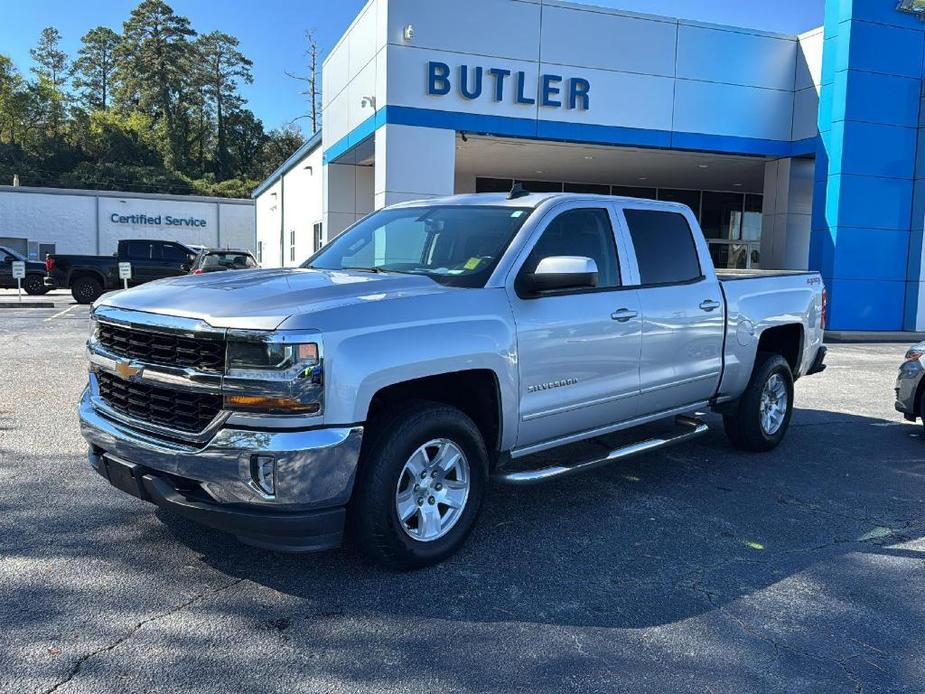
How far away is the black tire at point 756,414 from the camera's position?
21.0 feet

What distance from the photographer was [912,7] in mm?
16969

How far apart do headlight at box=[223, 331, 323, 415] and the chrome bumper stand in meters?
0.12

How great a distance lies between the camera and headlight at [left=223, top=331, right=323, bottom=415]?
11.2ft

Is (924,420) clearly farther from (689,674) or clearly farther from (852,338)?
(852,338)

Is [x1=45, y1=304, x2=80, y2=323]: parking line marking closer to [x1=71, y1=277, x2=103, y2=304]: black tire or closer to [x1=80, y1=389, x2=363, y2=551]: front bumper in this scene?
[x1=71, y1=277, x2=103, y2=304]: black tire

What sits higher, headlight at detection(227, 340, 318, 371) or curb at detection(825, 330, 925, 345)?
headlight at detection(227, 340, 318, 371)

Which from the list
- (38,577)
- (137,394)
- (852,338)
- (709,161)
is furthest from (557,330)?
(709,161)

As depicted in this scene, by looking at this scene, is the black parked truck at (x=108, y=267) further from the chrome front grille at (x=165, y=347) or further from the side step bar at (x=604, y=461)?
the chrome front grille at (x=165, y=347)

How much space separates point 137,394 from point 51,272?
21.0 meters

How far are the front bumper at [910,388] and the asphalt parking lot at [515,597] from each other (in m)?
1.76

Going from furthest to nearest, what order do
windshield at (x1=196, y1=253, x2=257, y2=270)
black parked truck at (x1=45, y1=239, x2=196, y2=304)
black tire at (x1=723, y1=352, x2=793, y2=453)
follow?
1. black parked truck at (x1=45, y1=239, x2=196, y2=304)
2. windshield at (x1=196, y1=253, x2=257, y2=270)
3. black tire at (x1=723, y1=352, x2=793, y2=453)

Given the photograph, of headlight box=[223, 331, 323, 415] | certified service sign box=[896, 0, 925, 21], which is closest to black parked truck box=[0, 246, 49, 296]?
headlight box=[223, 331, 323, 415]

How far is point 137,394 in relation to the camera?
153 inches

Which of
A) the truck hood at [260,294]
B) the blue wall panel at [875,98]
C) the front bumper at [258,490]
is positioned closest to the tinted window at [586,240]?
the truck hood at [260,294]
